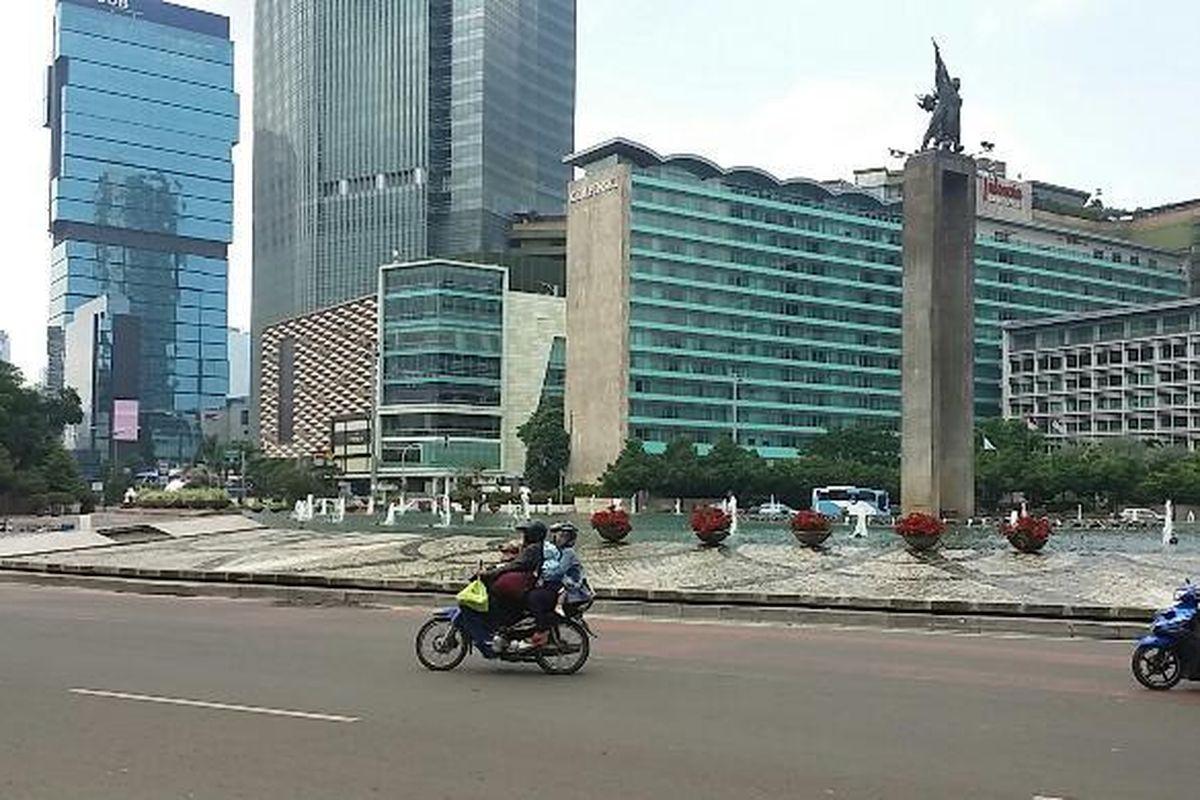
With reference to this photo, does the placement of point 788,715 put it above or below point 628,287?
below

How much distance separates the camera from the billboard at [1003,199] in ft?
457

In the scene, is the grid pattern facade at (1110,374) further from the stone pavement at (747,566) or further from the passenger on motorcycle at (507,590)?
the passenger on motorcycle at (507,590)

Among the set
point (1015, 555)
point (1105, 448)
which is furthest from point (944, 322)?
point (1105, 448)

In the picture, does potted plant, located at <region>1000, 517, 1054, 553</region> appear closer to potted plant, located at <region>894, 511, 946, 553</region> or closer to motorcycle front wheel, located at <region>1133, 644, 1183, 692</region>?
potted plant, located at <region>894, 511, 946, 553</region>

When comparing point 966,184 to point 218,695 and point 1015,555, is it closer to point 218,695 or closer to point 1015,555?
point 1015,555

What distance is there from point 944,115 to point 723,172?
7941cm

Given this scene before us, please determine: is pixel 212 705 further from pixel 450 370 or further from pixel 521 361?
pixel 521 361

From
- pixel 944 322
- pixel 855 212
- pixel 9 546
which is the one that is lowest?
pixel 9 546

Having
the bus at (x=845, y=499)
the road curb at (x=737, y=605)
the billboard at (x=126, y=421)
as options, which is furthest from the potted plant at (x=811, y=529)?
the billboard at (x=126, y=421)

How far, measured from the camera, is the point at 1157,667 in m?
11.4

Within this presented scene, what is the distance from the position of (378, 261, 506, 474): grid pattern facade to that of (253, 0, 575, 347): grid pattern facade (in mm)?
30075

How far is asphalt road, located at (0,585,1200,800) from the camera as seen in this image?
7.12 metres

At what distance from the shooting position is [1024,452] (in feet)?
317

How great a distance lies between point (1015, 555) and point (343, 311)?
411ft
